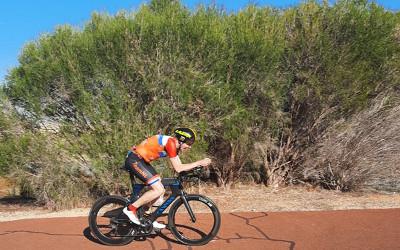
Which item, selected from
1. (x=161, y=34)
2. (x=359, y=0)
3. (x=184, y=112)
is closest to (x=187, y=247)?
(x=184, y=112)

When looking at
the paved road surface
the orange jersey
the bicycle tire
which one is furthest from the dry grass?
the bicycle tire

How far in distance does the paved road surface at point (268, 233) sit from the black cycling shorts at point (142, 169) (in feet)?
2.97

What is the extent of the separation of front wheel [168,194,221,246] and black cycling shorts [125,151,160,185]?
0.47 meters

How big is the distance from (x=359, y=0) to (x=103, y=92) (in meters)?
6.50

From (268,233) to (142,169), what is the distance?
6.84ft

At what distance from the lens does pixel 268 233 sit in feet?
23.9

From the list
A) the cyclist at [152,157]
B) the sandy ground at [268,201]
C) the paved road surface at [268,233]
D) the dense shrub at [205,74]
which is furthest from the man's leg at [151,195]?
the dense shrub at [205,74]

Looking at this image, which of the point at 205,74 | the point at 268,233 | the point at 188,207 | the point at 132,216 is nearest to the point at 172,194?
the point at 188,207

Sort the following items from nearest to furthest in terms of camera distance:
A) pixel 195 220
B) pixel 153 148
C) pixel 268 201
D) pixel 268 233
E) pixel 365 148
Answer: pixel 195 220 < pixel 153 148 < pixel 268 233 < pixel 268 201 < pixel 365 148

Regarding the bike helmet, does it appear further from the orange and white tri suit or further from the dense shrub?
the dense shrub

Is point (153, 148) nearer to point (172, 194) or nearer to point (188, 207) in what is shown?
point (172, 194)

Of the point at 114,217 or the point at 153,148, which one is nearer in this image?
the point at 153,148

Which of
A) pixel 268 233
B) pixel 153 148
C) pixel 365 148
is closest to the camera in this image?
pixel 153 148

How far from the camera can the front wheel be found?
261 inches
